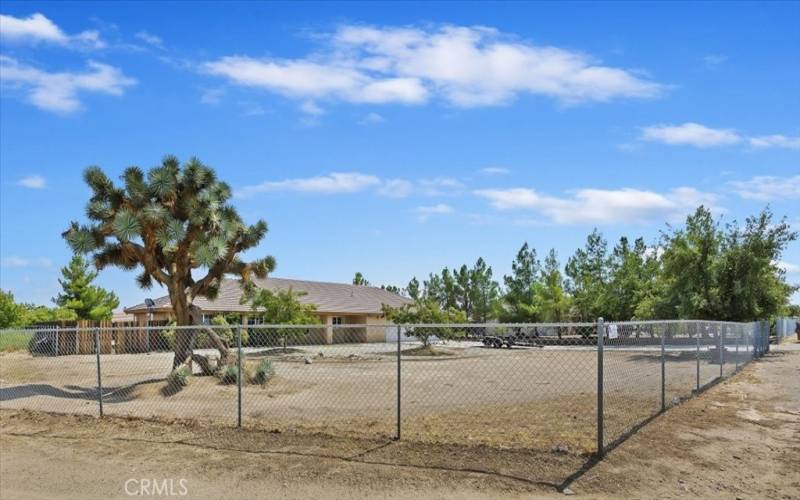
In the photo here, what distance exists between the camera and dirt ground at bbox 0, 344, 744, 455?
10258 millimetres

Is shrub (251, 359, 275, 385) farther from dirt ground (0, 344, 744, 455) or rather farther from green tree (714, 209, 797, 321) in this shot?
green tree (714, 209, 797, 321)

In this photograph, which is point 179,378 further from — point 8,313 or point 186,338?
point 8,313

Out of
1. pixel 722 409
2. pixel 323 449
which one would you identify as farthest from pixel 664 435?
pixel 323 449

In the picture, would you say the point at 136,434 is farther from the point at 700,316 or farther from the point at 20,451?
the point at 700,316

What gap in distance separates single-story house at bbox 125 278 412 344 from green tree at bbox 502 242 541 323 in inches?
385

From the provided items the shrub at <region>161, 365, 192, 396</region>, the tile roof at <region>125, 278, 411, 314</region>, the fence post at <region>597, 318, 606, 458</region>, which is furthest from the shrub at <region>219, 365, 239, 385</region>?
the tile roof at <region>125, 278, 411, 314</region>

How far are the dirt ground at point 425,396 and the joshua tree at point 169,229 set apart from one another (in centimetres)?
267

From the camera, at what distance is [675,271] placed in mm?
34250

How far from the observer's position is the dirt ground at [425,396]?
33.7ft

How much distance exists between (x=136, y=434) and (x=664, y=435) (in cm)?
754

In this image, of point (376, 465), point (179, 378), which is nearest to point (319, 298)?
point (179, 378)

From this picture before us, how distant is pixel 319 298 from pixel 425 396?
36.6 m

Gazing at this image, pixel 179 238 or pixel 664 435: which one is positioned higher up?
pixel 179 238

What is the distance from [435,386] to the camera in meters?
17.4
